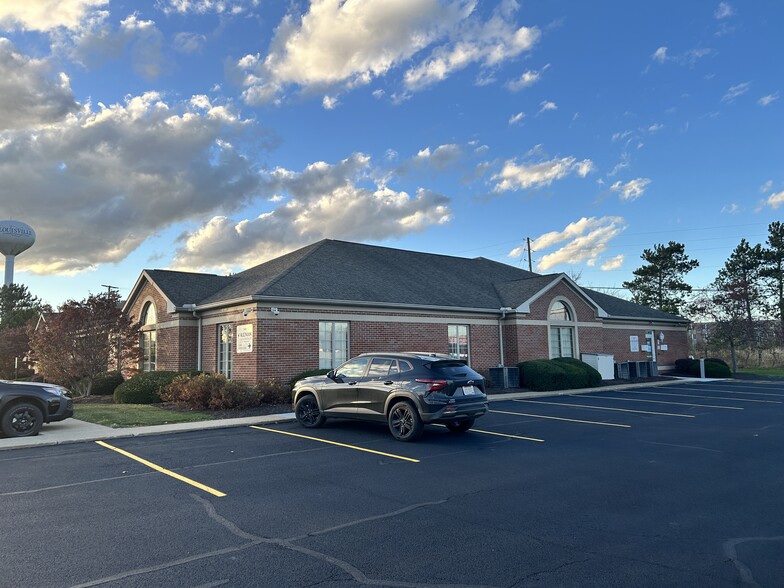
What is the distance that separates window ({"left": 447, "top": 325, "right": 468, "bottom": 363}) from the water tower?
4288cm

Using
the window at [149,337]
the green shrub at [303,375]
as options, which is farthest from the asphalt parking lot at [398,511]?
the window at [149,337]

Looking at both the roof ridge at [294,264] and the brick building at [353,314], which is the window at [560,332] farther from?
the roof ridge at [294,264]

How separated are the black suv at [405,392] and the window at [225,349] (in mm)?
8830

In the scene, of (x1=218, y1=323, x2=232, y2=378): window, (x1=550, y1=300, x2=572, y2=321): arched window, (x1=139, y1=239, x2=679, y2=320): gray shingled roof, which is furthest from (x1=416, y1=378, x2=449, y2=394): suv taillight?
(x1=550, y1=300, x2=572, y2=321): arched window

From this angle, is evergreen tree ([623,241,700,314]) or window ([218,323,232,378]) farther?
evergreen tree ([623,241,700,314])

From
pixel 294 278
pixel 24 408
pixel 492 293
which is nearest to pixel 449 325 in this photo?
pixel 492 293

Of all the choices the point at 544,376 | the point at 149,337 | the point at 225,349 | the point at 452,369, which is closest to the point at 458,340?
the point at 544,376

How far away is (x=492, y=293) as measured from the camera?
26.0 m

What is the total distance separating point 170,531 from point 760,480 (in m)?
7.49

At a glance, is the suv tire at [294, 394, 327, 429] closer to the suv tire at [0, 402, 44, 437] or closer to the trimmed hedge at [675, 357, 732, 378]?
the suv tire at [0, 402, 44, 437]

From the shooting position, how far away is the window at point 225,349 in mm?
19673

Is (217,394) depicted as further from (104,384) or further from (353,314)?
(104,384)

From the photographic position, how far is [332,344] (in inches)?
752

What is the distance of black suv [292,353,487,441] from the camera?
9953 mm
